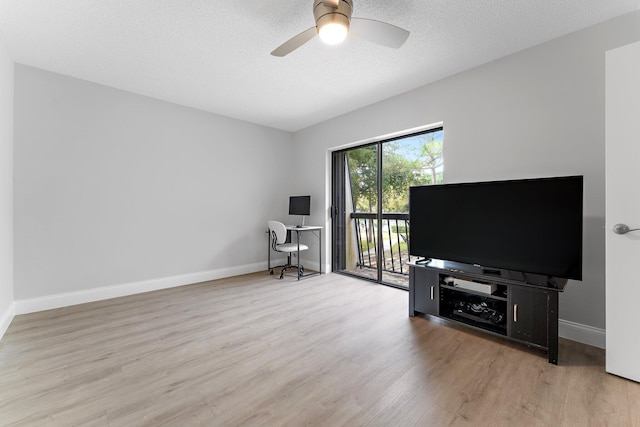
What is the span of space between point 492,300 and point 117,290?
13.5ft

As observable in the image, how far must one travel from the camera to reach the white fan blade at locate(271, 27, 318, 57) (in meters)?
1.88

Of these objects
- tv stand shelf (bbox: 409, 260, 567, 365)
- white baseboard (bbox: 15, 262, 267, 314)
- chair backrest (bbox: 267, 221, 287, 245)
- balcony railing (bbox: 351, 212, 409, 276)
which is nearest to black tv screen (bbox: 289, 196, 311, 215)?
chair backrest (bbox: 267, 221, 287, 245)

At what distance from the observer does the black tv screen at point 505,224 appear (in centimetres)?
195

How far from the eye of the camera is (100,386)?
1645 millimetres

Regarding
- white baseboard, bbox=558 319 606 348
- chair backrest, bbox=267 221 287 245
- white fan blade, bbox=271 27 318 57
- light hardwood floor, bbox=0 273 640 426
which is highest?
white fan blade, bbox=271 27 318 57

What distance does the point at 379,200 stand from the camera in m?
3.91

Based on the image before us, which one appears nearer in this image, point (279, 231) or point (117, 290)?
point (117, 290)

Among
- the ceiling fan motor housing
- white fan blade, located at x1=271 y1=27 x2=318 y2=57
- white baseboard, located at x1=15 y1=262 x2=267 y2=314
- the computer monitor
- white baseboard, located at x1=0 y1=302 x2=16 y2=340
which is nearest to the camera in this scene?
the ceiling fan motor housing

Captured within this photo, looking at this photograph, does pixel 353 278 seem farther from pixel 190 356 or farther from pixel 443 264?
pixel 190 356

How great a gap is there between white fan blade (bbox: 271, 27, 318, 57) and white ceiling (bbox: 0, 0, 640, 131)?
0.22 metres

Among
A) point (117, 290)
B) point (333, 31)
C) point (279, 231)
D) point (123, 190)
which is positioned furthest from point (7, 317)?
point (333, 31)

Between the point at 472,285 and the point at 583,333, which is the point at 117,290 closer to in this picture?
the point at 472,285

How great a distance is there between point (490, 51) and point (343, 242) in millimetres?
3093

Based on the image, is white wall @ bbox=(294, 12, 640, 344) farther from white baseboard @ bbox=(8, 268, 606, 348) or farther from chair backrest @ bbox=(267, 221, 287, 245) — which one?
chair backrest @ bbox=(267, 221, 287, 245)
